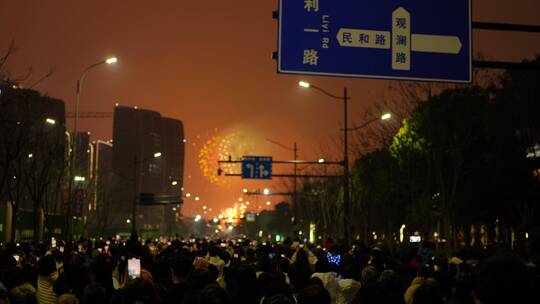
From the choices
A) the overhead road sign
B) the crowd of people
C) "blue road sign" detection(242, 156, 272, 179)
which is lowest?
the crowd of people

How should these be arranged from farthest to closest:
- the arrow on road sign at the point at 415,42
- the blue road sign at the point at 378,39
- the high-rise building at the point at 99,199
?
the high-rise building at the point at 99,199 → the arrow on road sign at the point at 415,42 → the blue road sign at the point at 378,39

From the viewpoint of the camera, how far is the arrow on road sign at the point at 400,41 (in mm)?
12883

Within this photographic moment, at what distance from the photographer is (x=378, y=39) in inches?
510

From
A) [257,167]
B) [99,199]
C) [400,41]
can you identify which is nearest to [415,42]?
[400,41]

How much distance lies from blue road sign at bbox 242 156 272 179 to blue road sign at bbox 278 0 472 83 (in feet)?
97.1

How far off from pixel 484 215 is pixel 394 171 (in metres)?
7.16

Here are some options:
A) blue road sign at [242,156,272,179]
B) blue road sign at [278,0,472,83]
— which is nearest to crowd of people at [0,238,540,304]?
blue road sign at [278,0,472,83]

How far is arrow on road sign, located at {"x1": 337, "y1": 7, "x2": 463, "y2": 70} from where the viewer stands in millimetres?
12883

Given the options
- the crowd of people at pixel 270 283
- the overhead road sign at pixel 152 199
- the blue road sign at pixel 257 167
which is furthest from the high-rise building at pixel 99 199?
the crowd of people at pixel 270 283

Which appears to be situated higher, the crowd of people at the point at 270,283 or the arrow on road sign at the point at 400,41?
the arrow on road sign at the point at 400,41

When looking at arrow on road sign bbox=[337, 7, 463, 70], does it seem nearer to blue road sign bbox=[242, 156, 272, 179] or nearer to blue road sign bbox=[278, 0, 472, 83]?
blue road sign bbox=[278, 0, 472, 83]

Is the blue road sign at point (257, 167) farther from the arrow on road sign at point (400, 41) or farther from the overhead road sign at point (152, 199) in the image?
the arrow on road sign at point (400, 41)

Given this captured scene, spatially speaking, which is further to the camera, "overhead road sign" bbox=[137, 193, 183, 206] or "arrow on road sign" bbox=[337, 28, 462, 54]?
"overhead road sign" bbox=[137, 193, 183, 206]

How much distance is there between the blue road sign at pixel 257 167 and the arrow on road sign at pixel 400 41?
29.6 m
